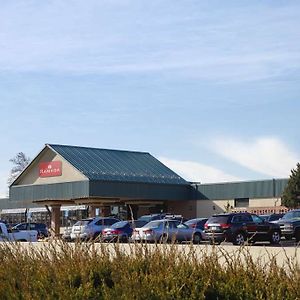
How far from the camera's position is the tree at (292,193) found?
179 feet

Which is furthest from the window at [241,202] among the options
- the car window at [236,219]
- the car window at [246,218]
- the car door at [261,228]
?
the car window at [236,219]

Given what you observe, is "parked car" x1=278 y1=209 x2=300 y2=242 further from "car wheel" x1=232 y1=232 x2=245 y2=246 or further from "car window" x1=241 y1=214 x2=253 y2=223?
"car wheel" x1=232 y1=232 x2=245 y2=246

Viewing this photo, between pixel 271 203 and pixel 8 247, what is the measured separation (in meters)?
51.3

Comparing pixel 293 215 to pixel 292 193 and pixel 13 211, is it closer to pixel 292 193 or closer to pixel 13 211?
pixel 292 193

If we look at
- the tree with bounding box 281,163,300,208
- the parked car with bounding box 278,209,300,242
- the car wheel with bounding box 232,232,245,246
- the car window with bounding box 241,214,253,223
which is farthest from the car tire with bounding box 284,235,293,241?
the tree with bounding box 281,163,300,208

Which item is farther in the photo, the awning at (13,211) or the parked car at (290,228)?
the awning at (13,211)

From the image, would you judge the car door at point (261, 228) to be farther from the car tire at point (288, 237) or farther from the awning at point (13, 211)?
the awning at point (13, 211)

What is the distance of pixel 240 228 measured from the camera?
31906 mm

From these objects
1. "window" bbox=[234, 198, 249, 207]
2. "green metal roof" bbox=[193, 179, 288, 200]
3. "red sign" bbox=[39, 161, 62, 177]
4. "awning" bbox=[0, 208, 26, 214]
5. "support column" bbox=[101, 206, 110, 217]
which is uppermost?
"red sign" bbox=[39, 161, 62, 177]

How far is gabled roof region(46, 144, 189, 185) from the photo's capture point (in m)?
61.8

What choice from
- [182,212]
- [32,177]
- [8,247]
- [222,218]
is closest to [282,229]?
[222,218]

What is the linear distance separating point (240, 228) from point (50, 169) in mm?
36159

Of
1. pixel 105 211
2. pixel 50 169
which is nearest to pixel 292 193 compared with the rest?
pixel 105 211

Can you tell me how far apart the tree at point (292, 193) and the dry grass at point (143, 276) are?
47161 mm
